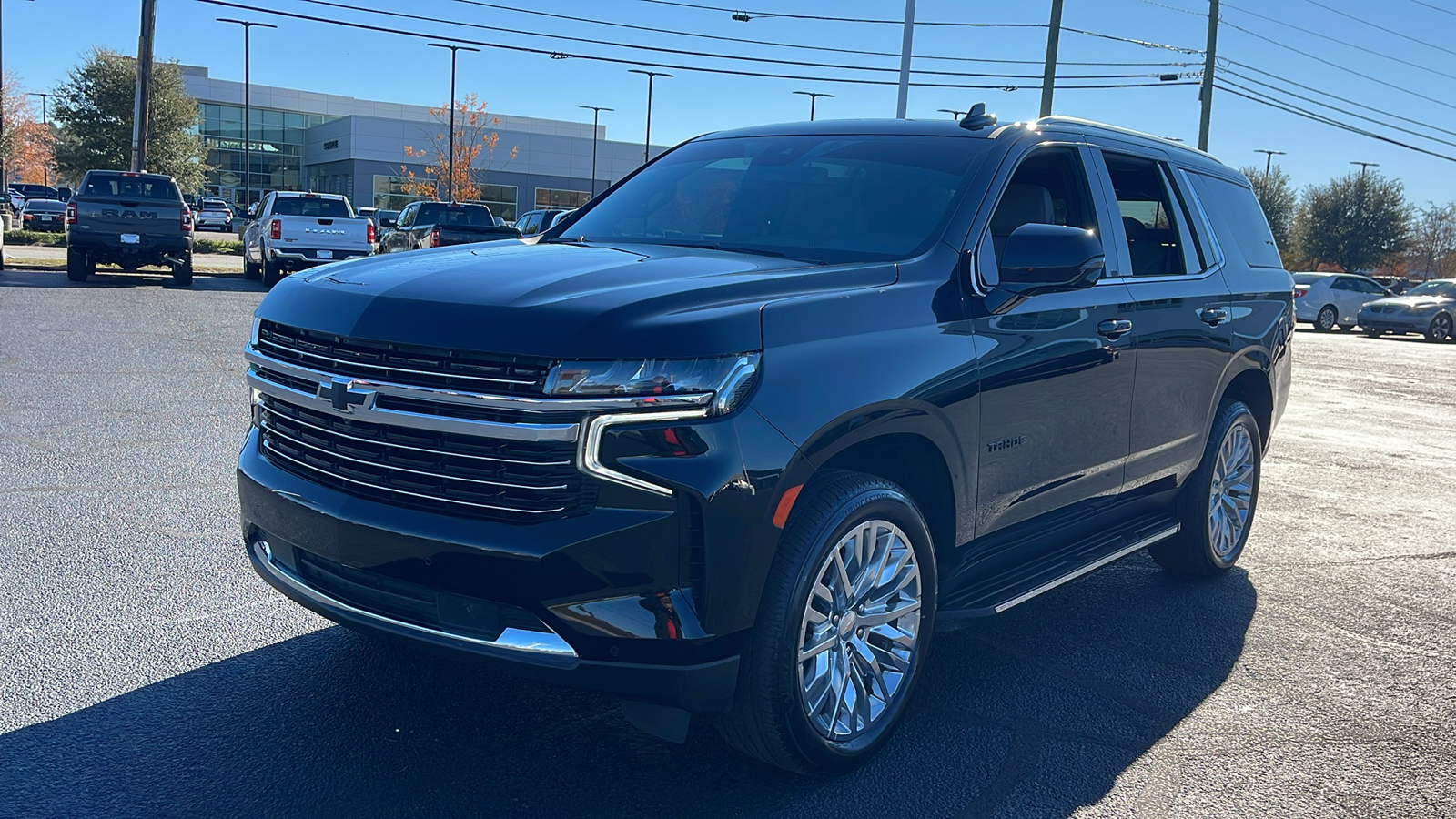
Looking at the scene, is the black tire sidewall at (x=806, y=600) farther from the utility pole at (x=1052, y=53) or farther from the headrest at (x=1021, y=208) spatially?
the utility pole at (x=1052, y=53)

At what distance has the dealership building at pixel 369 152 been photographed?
77.6m

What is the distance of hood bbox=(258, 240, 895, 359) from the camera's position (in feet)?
9.78

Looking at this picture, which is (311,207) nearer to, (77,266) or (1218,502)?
(77,266)

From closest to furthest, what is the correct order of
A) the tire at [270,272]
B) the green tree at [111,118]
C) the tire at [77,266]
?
the tire at [77,266] → the tire at [270,272] → the green tree at [111,118]

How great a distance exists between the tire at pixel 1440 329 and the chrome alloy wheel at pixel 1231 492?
27.5 metres

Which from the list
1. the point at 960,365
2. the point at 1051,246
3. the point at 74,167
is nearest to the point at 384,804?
the point at 960,365

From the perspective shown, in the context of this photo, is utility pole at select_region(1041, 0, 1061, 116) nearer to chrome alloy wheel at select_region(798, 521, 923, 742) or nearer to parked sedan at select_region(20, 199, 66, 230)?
chrome alloy wheel at select_region(798, 521, 923, 742)

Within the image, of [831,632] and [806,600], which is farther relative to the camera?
[831,632]

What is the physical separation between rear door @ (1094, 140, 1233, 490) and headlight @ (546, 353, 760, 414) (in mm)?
2439

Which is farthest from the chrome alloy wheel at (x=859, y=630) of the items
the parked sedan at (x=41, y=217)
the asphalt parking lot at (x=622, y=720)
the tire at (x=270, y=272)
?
the parked sedan at (x=41, y=217)

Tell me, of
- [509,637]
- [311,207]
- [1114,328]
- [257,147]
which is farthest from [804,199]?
[257,147]

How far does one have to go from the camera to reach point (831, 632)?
3.44m

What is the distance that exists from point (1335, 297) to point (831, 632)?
110ft

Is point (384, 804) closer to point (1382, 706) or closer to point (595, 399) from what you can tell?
point (595, 399)
